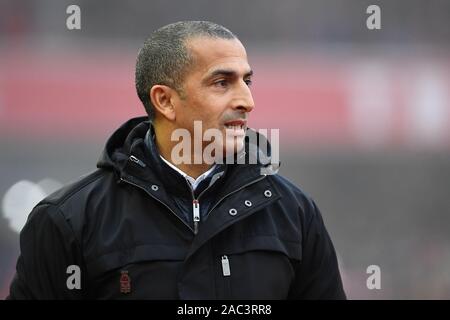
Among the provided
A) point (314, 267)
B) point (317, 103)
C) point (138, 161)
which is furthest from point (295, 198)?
→ point (317, 103)

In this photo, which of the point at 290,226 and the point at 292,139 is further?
the point at 292,139

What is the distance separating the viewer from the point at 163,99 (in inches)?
74.6

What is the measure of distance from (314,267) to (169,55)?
2.23ft

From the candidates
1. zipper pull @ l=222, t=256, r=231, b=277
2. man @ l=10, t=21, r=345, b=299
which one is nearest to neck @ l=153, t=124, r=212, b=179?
man @ l=10, t=21, r=345, b=299

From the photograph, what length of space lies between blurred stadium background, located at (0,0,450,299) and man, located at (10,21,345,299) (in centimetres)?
339

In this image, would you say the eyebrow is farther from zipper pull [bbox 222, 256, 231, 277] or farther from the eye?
zipper pull [bbox 222, 256, 231, 277]

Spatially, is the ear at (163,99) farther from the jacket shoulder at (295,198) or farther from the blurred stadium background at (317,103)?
the blurred stadium background at (317,103)

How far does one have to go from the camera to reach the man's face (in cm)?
179

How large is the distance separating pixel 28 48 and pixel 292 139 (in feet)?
7.62
